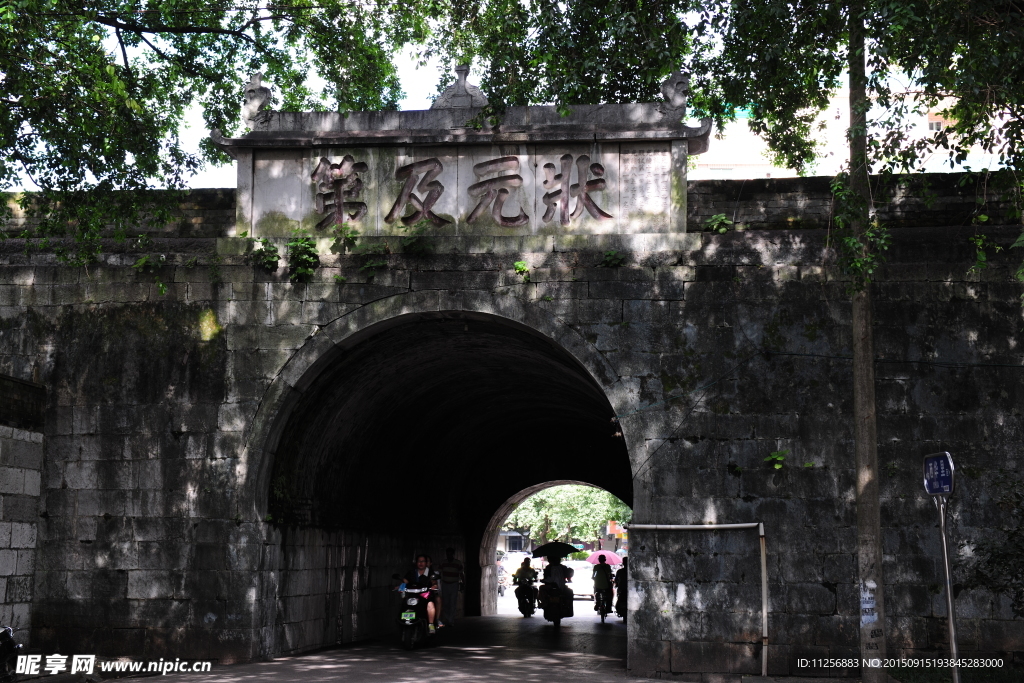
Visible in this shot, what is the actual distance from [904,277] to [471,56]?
7.76m

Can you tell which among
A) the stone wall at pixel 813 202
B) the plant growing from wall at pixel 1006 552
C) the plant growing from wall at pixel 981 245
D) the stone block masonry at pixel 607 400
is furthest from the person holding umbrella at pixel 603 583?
the plant growing from wall at pixel 981 245

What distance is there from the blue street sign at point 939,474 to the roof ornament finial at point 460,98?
5503mm

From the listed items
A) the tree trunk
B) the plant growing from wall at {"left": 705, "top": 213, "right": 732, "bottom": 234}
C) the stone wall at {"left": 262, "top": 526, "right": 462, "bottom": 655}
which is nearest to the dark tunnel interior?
the stone wall at {"left": 262, "top": 526, "right": 462, "bottom": 655}

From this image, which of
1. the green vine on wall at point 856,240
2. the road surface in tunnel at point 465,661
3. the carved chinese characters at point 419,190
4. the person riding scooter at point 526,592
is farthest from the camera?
the person riding scooter at point 526,592

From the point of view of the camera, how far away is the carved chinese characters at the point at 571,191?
977 cm

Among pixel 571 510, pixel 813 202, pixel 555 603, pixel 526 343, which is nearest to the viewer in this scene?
pixel 813 202

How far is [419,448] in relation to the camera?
1427 centimetres

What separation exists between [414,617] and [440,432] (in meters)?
3.78

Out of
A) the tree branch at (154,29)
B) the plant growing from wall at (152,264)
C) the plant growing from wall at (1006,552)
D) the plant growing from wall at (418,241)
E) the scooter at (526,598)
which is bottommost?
the scooter at (526,598)

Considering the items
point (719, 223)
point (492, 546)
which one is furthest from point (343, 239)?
point (492, 546)

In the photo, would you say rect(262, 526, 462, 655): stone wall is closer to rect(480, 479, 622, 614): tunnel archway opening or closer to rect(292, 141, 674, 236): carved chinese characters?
rect(292, 141, 674, 236): carved chinese characters

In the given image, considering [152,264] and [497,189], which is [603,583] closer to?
[497,189]

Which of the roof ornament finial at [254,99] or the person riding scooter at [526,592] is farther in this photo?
the person riding scooter at [526,592]

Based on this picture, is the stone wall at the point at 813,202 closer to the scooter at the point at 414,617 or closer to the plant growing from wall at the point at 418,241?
the plant growing from wall at the point at 418,241
